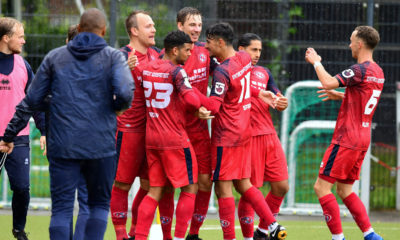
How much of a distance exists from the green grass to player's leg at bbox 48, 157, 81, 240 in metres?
2.27

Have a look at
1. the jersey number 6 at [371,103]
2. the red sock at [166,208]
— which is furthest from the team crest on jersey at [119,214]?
the jersey number 6 at [371,103]

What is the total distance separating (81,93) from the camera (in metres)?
5.30

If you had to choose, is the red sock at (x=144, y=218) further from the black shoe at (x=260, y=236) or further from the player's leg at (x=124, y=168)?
the black shoe at (x=260, y=236)

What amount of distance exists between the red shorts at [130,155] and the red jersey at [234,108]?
29.2 inches

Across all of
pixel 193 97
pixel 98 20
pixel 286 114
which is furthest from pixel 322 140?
pixel 98 20

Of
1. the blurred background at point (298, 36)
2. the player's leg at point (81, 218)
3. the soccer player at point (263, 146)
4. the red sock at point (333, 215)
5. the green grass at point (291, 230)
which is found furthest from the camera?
the blurred background at point (298, 36)

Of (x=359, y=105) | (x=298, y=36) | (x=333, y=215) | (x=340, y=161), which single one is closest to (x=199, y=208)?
(x=333, y=215)

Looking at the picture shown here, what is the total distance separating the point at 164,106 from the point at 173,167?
0.53m

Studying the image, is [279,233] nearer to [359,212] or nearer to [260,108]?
[359,212]

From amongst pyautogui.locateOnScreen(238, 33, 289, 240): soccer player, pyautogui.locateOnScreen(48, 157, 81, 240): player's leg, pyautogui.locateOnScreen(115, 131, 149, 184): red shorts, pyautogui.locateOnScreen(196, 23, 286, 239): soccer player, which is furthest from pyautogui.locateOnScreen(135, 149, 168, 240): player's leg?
pyautogui.locateOnScreen(238, 33, 289, 240): soccer player

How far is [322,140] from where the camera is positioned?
9.78m

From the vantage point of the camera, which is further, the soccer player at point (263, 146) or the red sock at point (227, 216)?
the soccer player at point (263, 146)

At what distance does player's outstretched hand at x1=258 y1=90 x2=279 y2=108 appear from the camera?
266 inches

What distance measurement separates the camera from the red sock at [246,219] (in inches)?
268
